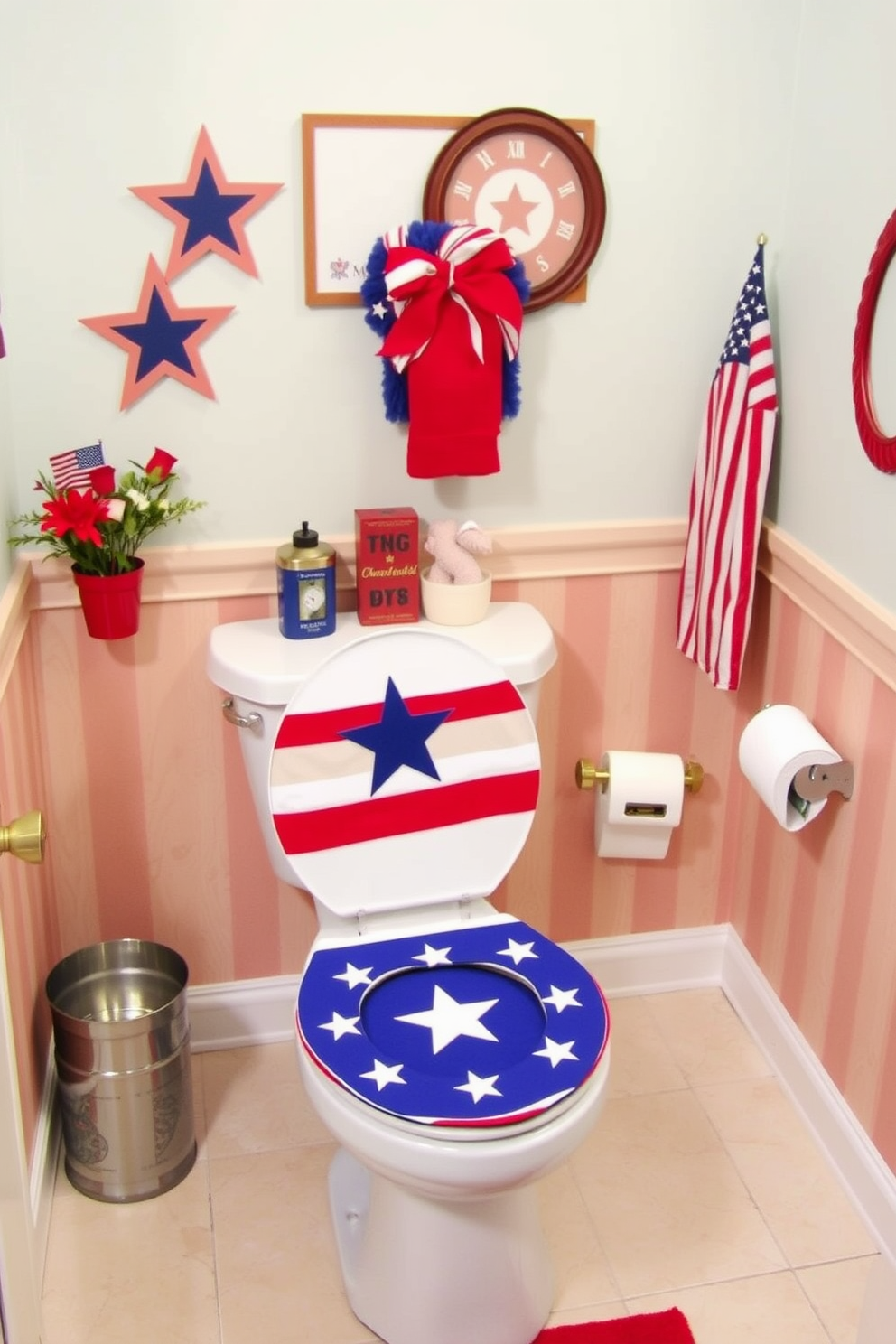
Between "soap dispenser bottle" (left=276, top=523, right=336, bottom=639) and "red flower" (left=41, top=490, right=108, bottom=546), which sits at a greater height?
"red flower" (left=41, top=490, right=108, bottom=546)

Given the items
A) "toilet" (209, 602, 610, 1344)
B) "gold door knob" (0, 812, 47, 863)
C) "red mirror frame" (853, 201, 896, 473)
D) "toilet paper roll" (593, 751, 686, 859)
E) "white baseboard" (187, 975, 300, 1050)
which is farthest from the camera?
"white baseboard" (187, 975, 300, 1050)

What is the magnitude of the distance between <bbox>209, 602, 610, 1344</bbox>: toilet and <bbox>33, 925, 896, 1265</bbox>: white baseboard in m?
0.36

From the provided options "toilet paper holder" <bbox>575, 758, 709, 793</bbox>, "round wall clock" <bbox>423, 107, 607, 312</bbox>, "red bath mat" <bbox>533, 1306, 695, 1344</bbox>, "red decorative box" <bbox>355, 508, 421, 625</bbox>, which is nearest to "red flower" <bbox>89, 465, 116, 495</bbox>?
"red decorative box" <bbox>355, 508, 421, 625</bbox>

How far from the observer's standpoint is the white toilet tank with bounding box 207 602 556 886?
6.57 ft

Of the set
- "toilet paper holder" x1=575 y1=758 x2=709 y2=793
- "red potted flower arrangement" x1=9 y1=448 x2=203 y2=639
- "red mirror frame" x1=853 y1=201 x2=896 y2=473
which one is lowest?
"toilet paper holder" x1=575 y1=758 x2=709 y2=793

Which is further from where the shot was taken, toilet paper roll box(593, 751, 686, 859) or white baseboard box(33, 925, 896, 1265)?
toilet paper roll box(593, 751, 686, 859)

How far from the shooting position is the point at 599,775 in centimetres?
233

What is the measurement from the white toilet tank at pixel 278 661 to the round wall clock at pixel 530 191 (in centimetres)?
51

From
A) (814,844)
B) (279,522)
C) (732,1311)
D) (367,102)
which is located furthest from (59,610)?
(732,1311)

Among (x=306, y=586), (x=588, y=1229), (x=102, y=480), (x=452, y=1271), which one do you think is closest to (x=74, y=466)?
(x=102, y=480)

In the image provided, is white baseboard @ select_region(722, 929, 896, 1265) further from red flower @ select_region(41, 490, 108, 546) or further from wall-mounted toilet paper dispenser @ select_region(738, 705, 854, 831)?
red flower @ select_region(41, 490, 108, 546)

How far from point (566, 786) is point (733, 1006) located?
1.80ft

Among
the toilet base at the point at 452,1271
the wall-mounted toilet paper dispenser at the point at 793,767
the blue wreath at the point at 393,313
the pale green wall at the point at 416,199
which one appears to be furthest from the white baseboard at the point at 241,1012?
the blue wreath at the point at 393,313

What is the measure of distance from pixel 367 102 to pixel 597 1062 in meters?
1.36
